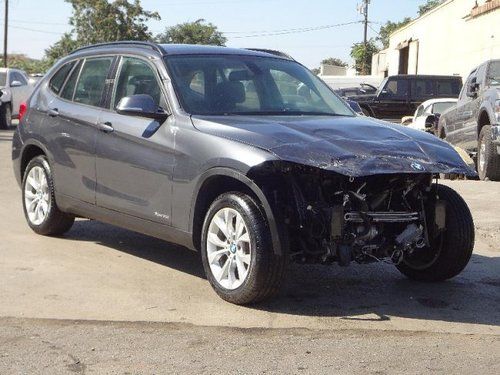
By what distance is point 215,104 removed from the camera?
673cm

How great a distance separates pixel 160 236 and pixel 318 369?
2.27m

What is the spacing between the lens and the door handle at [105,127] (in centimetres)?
709

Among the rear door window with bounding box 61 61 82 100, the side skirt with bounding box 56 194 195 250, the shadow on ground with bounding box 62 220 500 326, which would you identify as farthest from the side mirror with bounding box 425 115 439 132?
the side skirt with bounding box 56 194 195 250

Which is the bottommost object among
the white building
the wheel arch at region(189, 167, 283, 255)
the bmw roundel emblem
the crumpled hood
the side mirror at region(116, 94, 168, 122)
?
the wheel arch at region(189, 167, 283, 255)

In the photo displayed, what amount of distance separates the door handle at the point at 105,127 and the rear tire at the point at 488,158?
7.72m

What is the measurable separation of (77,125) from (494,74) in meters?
9.63

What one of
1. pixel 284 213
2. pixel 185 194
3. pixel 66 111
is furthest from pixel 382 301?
pixel 66 111

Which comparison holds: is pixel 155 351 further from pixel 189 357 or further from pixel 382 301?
pixel 382 301

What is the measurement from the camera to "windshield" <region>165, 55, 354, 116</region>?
675cm

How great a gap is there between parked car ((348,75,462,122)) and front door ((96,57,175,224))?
20.4 meters

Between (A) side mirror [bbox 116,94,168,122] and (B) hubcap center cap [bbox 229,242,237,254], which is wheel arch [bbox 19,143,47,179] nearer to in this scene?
(A) side mirror [bbox 116,94,168,122]

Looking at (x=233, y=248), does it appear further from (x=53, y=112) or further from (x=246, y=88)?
(x=53, y=112)

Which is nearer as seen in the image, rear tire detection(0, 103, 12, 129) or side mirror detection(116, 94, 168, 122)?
side mirror detection(116, 94, 168, 122)

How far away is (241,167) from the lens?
5.76 metres
